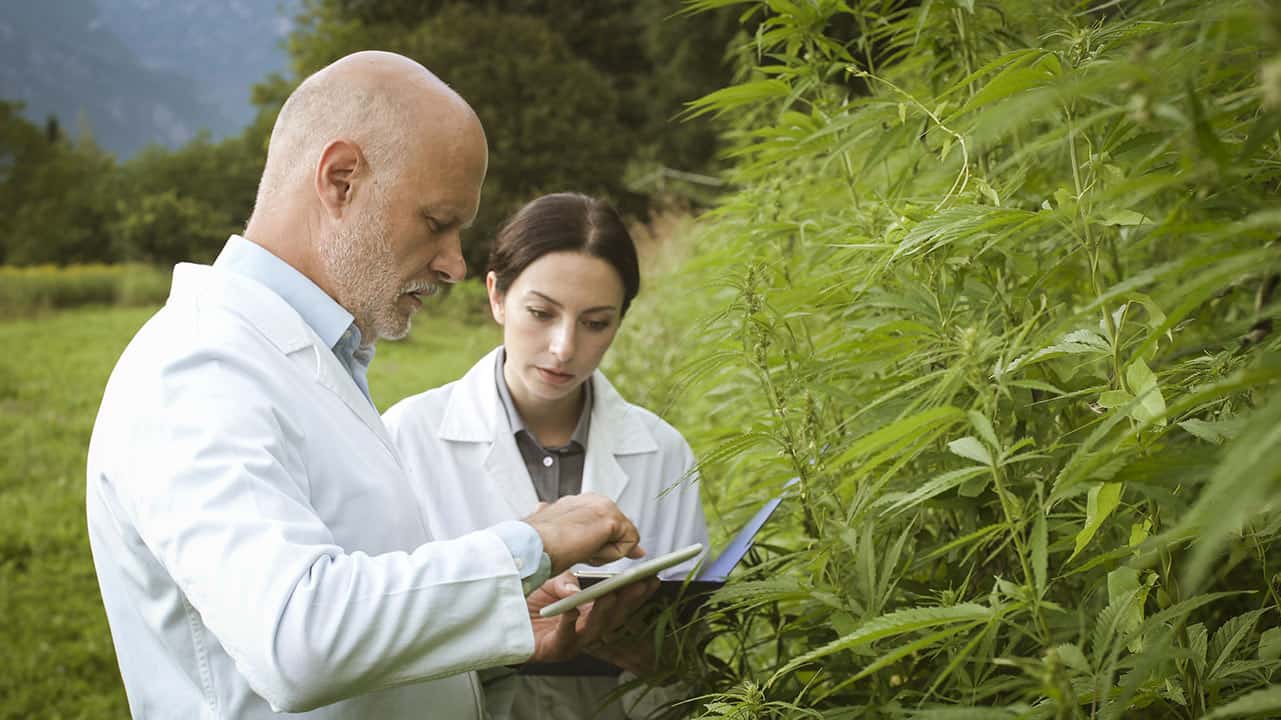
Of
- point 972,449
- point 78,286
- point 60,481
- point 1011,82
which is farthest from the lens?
point 78,286

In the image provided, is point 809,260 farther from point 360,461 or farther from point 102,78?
point 102,78

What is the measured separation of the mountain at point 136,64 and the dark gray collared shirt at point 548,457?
9.50 m

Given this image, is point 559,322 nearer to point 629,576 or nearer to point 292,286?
point 292,286

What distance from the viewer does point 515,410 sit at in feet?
8.54

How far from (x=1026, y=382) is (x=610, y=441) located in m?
1.42

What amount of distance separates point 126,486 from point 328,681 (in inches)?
16.0

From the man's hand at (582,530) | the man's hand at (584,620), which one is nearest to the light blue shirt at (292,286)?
the man's hand at (582,530)

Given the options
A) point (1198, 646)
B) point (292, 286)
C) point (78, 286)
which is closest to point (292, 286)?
point (292, 286)

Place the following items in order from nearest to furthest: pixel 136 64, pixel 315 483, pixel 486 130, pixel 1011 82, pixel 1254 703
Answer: pixel 1254 703 → pixel 1011 82 → pixel 315 483 → pixel 136 64 → pixel 486 130

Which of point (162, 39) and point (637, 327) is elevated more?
point (162, 39)

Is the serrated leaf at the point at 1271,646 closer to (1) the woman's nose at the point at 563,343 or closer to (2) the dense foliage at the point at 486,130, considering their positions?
(1) the woman's nose at the point at 563,343

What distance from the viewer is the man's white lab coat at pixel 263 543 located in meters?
1.22

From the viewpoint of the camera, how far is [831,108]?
6.91ft

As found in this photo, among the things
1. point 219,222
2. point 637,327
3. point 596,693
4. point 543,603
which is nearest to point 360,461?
point 543,603
